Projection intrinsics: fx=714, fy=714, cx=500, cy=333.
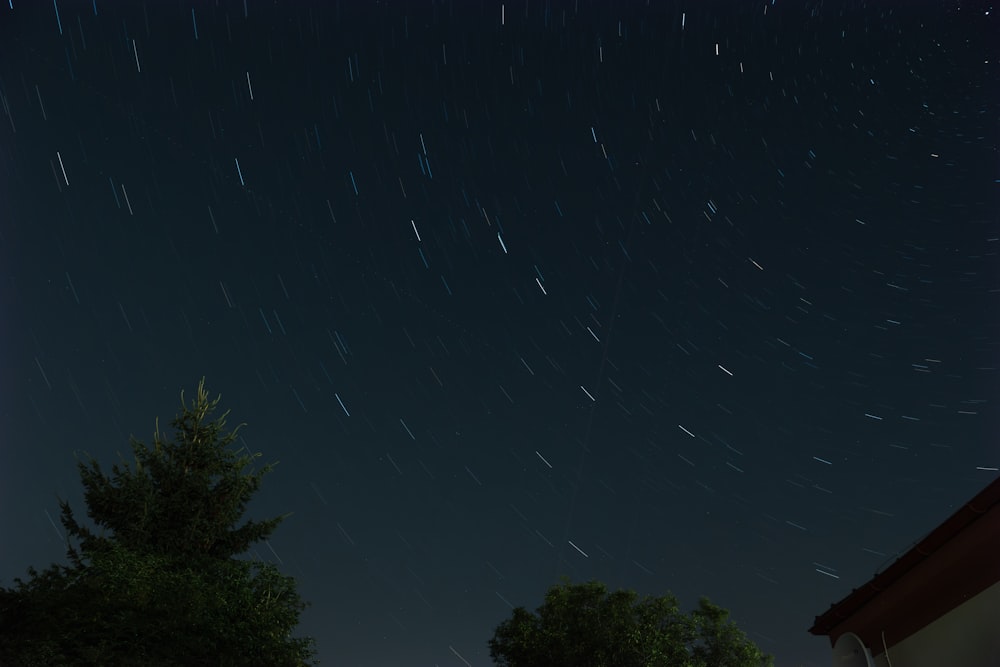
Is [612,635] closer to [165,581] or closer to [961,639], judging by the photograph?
[165,581]

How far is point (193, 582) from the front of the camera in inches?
506

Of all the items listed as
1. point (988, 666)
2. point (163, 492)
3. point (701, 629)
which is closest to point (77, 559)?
point (163, 492)

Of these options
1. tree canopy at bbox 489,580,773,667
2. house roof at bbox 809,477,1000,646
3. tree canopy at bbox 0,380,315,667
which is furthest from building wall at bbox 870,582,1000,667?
tree canopy at bbox 489,580,773,667

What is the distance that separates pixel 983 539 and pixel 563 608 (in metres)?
23.1

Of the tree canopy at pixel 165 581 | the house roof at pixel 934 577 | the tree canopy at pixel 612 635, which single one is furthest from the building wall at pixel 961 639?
the tree canopy at pixel 612 635

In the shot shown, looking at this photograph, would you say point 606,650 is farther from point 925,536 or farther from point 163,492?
point 925,536

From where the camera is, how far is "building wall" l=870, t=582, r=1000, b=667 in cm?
538

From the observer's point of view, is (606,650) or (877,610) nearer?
(877,610)

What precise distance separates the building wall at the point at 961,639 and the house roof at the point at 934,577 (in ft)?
0.24

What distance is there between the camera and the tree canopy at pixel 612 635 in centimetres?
2547

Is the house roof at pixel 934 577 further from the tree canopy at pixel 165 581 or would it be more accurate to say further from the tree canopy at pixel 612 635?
the tree canopy at pixel 612 635

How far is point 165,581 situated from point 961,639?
11805 mm

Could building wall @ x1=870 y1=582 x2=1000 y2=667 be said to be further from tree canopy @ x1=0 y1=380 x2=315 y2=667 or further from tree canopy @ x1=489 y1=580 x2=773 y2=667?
tree canopy @ x1=489 y1=580 x2=773 y2=667

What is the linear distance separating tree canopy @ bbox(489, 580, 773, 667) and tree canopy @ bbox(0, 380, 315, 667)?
13114mm
